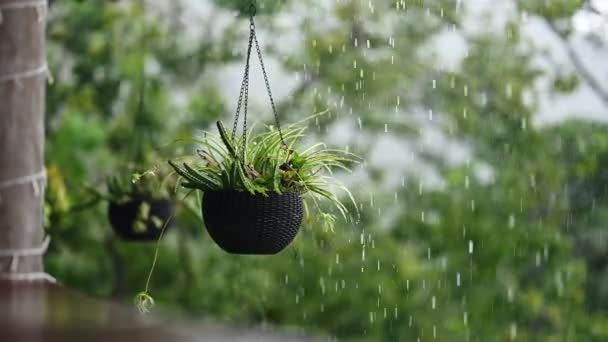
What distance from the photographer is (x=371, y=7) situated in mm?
3354

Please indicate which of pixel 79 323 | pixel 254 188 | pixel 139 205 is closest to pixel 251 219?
pixel 254 188

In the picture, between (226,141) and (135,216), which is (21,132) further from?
(135,216)

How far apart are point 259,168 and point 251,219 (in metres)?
0.11

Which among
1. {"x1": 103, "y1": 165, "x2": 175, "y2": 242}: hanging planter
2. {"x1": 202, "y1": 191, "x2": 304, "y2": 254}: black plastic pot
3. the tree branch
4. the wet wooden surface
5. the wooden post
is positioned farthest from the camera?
the tree branch

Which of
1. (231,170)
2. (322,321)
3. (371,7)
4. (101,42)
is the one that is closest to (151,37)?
(101,42)

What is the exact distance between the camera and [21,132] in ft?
5.53

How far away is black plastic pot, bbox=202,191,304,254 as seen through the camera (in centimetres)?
141

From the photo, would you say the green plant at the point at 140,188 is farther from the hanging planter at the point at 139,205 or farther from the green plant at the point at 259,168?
the green plant at the point at 259,168

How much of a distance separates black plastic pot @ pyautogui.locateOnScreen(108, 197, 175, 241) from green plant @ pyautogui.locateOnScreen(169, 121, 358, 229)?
886 mm

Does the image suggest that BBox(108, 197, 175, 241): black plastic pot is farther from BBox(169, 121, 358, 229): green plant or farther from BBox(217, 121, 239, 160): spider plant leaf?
BBox(217, 121, 239, 160): spider plant leaf

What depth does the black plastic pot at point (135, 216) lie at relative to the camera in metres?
2.41

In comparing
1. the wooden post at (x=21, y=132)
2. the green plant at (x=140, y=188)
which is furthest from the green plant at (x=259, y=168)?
the green plant at (x=140, y=188)

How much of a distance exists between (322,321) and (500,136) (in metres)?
0.99

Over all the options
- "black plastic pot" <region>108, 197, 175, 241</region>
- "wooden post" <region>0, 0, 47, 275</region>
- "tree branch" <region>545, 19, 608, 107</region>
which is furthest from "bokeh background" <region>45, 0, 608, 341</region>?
"wooden post" <region>0, 0, 47, 275</region>
